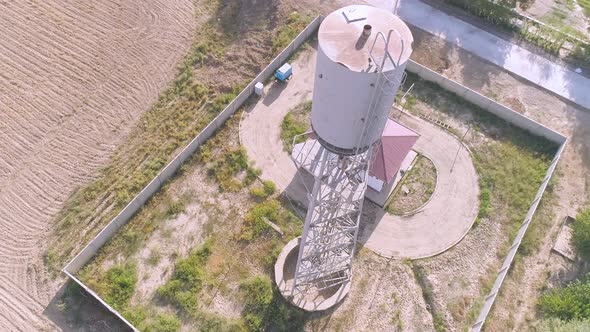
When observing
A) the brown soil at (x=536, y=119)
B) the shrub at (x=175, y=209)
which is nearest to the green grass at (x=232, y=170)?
the shrub at (x=175, y=209)

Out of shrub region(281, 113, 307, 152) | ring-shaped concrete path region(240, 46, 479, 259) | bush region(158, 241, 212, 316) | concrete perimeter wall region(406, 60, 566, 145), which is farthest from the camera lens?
concrete perimeter wall region(406, 60, 566, 145)

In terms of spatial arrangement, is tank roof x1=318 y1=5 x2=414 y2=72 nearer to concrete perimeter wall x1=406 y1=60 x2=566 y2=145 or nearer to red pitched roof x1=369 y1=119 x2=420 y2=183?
red pitched roof x1=369 y1=119 x2=420 y2=183

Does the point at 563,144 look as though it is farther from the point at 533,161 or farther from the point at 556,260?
the point at 556,260

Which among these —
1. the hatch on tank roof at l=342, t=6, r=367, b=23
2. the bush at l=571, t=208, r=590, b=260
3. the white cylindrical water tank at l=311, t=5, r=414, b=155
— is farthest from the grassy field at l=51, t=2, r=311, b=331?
the bush at l=571, t=208, r=590, b=260

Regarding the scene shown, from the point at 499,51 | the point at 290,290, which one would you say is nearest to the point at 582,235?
the point at 499,51

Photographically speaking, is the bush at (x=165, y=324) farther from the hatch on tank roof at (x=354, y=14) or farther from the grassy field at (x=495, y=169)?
the hatch on tank roof at (x=354, y=14)

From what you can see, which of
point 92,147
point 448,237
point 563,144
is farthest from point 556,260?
point 92,147
